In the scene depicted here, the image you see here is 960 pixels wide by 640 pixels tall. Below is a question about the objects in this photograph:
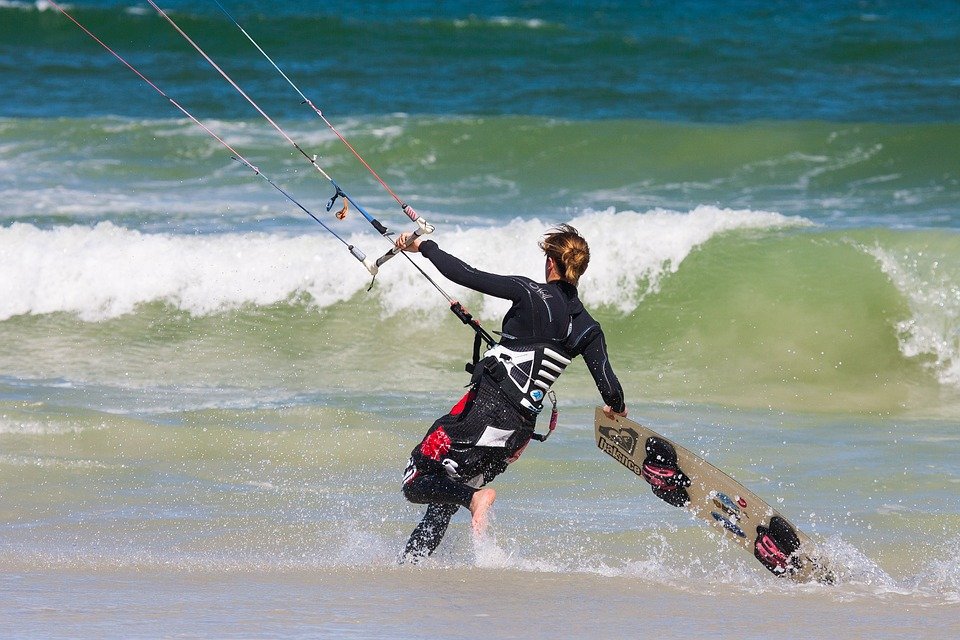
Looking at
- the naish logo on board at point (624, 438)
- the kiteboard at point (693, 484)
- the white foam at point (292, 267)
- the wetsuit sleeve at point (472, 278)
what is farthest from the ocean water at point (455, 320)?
the wetsuit sleeve at point (472, 278)

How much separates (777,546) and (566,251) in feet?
4.72

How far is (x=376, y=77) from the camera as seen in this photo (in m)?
18.9

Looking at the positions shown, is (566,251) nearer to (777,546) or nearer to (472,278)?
(472,278)

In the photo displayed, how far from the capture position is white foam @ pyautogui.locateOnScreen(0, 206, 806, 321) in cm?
1061

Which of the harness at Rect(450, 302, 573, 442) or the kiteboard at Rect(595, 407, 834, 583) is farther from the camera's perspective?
the kiteboard at Rect(595, 407, 834, 583)

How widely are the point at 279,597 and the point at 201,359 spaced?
5.33 meters

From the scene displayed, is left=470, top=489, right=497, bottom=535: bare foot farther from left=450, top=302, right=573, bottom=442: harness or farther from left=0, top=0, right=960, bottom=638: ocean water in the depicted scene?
left=450, top=302, right=573, bottom=442: harness

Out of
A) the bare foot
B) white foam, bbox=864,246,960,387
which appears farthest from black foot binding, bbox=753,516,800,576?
white foam, bbox=864,246,960,387

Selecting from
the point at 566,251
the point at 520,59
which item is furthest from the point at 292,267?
the point at 520,59

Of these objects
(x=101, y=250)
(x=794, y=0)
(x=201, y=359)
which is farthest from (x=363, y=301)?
(x=794, y=0)

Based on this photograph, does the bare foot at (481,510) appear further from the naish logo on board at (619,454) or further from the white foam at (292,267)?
the white foam at (292,267)

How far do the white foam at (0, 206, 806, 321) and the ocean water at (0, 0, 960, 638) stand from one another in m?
0.03

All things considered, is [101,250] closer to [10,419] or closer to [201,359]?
[201,359]

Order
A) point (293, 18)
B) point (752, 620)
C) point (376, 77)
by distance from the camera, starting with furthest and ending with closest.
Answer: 1. point (293, 18)
2. point (376, 77)
3. point (752, 620)
